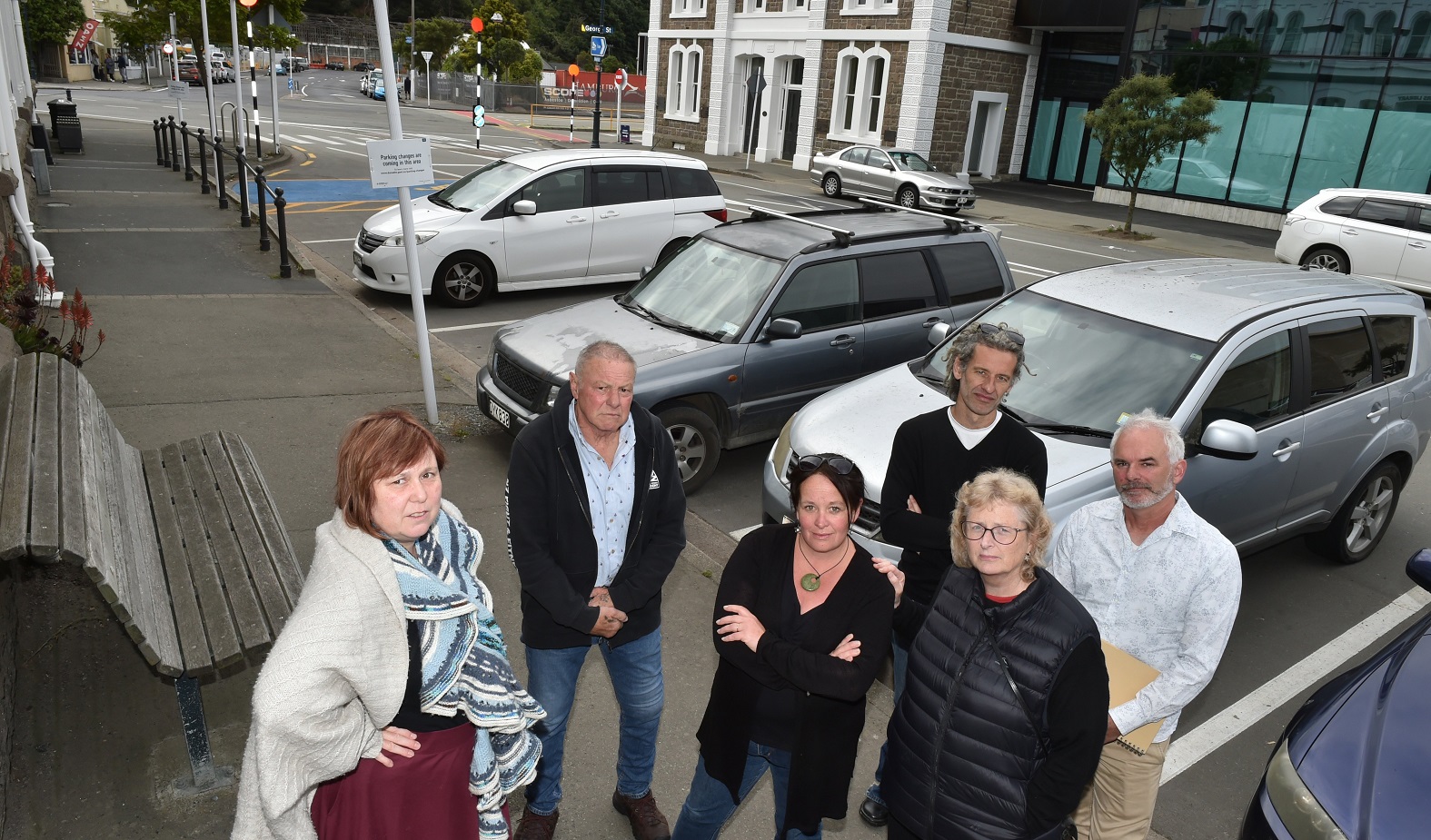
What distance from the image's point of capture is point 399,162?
721 centimetres

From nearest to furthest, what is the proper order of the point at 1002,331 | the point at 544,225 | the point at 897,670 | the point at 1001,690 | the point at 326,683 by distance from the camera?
the point at 326,683 → the point at 1001,690 → the point at 1002,331 → the point at 897,670 → the point at 544,225

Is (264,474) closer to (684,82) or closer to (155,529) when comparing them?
(155,529)

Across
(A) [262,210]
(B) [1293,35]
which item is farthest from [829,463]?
(B) [1293,35]

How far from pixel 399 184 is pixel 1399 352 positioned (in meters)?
6.95

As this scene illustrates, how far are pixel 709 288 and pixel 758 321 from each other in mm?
676

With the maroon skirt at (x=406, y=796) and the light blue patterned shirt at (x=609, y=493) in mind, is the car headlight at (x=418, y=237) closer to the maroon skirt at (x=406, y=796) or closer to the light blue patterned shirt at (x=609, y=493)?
the light blue patterned shirt at (x=609, y=493)

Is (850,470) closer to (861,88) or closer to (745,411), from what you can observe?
(745,411)

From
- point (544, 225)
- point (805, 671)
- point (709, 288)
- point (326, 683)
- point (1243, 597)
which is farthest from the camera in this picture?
point (544, 225)

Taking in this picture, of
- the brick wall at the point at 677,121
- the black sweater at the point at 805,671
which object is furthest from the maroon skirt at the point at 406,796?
the brick wall at the point at 677,121

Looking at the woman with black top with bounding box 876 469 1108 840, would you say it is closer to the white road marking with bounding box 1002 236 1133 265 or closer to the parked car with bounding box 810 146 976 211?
the white road marking with bounding box 1002 236 1133 265

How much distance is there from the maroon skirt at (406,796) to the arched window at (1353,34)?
29.0 metres

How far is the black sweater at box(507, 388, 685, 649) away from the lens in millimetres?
3346

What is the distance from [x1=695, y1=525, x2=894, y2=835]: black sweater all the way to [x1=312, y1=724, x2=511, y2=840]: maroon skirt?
0.79 metres

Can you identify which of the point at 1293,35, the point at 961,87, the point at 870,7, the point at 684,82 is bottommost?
the point at 684,82
